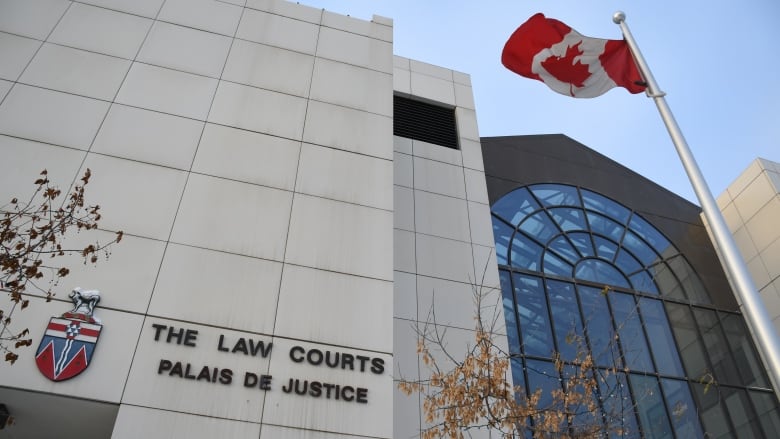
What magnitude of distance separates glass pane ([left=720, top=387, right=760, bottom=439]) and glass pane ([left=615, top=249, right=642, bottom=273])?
4.00 meters

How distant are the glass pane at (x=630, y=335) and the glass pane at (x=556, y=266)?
136cm

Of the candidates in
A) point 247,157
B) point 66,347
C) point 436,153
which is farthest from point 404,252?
point 66,347

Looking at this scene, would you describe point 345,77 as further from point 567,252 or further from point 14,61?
point 567,252

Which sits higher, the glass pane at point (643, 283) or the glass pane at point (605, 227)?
the glass pane at point (605, 227)

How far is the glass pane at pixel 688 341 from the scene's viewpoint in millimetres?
16125

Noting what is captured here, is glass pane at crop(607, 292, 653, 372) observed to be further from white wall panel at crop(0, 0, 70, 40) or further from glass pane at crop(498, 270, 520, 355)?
white wall panel at crop(0, 0, 70, 40)

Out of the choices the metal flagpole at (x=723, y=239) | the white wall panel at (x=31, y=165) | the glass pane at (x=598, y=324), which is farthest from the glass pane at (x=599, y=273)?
the white wall panel at (x=31, y=165)

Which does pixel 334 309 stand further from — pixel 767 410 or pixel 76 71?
pixel 767 410

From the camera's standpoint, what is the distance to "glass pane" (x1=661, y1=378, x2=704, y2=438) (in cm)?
1472

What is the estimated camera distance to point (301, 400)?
30.4 feet

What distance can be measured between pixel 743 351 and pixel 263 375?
581 inches

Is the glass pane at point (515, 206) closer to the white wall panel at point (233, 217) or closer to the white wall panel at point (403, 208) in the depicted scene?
the white wall panel at point (403, 208)

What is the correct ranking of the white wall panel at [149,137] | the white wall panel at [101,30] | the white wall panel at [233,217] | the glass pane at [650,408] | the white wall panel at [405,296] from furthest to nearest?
1. the glass pane at [650,408]
2. the white wall panel at [405,296]
3. the white wall panel at [101,30]
4. the white wall panel at [149,137]
5. the white wall panel at [233,217]

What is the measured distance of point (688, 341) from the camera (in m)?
16.8
